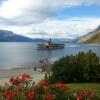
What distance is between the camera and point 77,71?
77.6 feet

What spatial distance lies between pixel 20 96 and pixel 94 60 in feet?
51.8

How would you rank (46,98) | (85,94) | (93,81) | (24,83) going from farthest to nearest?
1. (93,81)
2. (24,83)
3. (85,94)
4. (46,98)

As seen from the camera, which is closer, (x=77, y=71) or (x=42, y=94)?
(x=42, y=94)

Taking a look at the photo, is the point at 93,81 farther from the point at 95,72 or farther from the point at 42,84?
the point at 42,84

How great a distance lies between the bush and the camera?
2353 centimetres

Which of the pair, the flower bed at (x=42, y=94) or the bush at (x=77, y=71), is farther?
→ the bush at (x=77, y=71)

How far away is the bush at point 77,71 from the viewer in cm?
2353

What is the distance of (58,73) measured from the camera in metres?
23.8

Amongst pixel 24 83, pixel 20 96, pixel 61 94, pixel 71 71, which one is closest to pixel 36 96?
pixel 20 96

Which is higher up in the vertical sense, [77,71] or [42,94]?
[77,71]

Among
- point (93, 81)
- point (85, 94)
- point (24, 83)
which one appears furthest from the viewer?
point (93, 81)

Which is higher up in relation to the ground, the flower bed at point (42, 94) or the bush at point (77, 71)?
the bush at point (77, 71)

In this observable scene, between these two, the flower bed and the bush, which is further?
the bush

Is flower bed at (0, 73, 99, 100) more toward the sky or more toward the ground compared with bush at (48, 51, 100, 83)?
more toward the ground
